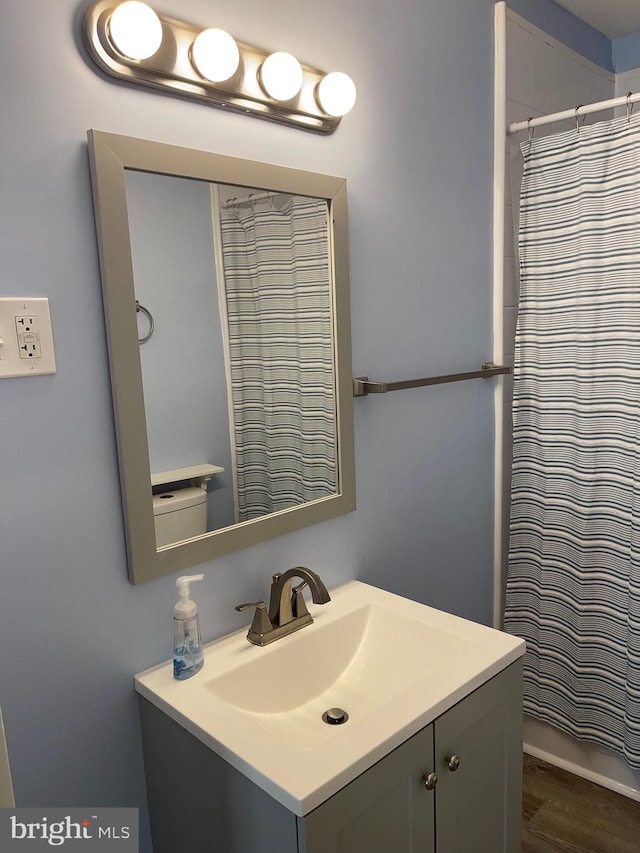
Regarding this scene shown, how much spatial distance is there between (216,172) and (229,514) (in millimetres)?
699

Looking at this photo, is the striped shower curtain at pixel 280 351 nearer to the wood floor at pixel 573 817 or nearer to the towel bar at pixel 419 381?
the towel bar at pixel 419 381

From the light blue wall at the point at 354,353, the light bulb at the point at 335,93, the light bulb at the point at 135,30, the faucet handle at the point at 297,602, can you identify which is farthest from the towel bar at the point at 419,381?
the light bulb at the point at 135,30

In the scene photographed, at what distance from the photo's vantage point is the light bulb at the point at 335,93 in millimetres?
1426

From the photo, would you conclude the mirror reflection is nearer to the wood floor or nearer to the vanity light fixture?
the vanity light fixture

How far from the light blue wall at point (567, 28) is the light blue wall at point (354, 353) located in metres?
0.34

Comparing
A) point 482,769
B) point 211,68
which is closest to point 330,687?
point 482,769

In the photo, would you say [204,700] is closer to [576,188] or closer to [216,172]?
[216,172]

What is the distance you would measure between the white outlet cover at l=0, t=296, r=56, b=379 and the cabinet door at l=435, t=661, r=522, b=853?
3.09ft

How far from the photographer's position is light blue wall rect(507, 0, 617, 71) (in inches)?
84.0

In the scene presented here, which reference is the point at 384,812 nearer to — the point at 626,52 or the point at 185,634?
the point at 185,634

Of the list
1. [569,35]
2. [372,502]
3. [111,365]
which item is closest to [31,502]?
[111,365]

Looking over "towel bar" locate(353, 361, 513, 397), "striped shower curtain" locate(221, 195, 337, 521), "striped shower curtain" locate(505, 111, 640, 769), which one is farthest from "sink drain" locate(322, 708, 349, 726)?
"striped shower curtain" locate(505, 111, 640, 769)

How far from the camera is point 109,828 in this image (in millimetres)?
1118

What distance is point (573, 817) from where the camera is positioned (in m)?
1.94
